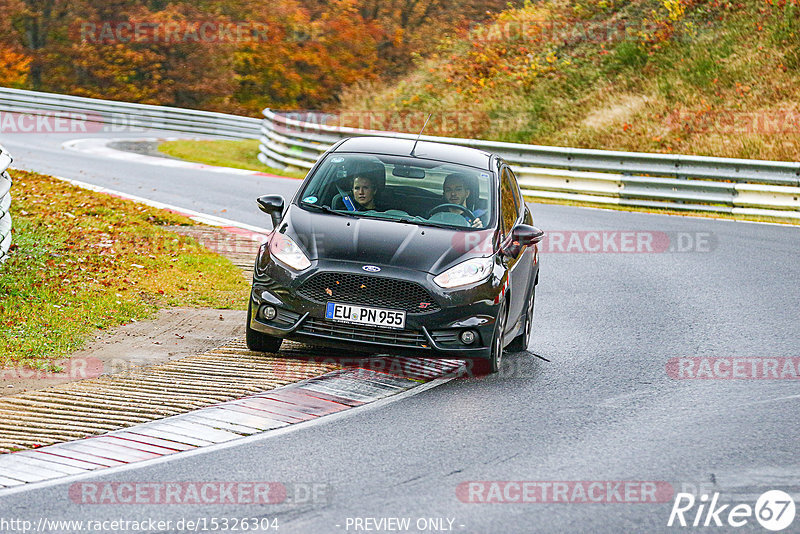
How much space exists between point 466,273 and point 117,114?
31.7 m

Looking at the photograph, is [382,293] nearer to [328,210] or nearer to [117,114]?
[328,210]

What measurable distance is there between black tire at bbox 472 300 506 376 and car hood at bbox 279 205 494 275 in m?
0.53

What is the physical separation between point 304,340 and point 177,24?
1677 inches

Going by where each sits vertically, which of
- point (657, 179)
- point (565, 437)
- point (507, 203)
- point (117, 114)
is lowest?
point (565, 437)

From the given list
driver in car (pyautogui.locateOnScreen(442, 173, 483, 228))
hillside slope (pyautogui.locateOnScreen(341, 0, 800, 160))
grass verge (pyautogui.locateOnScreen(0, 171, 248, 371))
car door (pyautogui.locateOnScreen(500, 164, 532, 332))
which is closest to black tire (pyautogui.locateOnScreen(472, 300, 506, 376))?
car door (pyautogui.locateOnScreen(500, 164, 532, 332))

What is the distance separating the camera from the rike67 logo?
5.75 m

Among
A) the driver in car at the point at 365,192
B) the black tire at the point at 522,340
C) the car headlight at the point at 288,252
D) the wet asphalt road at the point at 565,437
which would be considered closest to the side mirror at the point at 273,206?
the car headlight at the point at 288,252

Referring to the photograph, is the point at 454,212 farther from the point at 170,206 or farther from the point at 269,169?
the point at 269,169

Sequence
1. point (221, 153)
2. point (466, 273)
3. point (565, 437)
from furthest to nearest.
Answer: point (221, 153)
point (466, 273)
point (565, 437)

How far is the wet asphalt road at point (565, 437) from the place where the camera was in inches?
228

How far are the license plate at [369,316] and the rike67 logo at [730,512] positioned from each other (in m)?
2.97

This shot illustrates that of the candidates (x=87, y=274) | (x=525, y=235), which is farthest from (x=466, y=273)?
(x=87, y=274)

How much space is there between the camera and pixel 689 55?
105 ft

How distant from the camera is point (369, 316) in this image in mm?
8539
